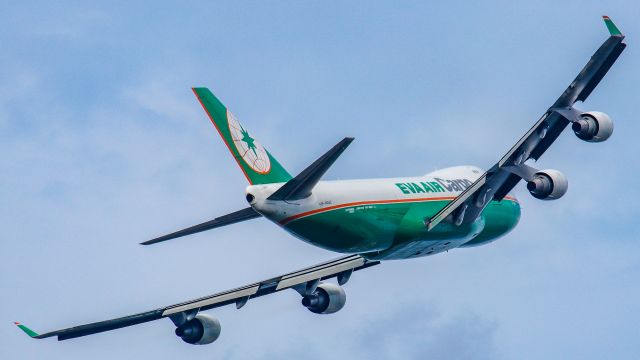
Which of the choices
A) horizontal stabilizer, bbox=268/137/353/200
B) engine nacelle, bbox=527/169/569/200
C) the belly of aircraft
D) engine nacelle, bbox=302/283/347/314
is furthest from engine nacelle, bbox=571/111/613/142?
engine nacelle, bbox=302/283/347/314

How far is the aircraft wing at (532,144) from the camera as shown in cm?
5725

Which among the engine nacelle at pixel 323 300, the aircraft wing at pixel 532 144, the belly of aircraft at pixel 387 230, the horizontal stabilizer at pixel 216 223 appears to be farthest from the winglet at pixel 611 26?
the engine nacelle at pixel 323 300

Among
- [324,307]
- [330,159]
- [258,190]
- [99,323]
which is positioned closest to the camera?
[330,159]

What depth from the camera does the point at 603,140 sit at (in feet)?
190

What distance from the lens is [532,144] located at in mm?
59562

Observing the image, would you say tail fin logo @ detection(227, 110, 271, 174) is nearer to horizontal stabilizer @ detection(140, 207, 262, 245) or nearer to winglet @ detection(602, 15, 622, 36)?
horizontal stabilizer @ detection(140, 207, 262, 245)

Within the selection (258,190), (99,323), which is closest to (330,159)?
(258,190)

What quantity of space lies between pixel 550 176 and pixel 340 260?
33.9ft

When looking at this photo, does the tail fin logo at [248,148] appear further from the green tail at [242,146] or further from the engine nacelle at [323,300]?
the engine nacelle at [323,300]

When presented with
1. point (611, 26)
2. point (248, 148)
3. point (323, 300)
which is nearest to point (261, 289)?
point (323, 300)

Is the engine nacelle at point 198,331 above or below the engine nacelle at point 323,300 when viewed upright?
above

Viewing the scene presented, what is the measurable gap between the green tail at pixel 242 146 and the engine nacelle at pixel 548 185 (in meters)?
9.71

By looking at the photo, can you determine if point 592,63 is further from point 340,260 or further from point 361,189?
point 340,260

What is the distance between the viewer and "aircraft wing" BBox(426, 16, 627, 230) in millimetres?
57250
